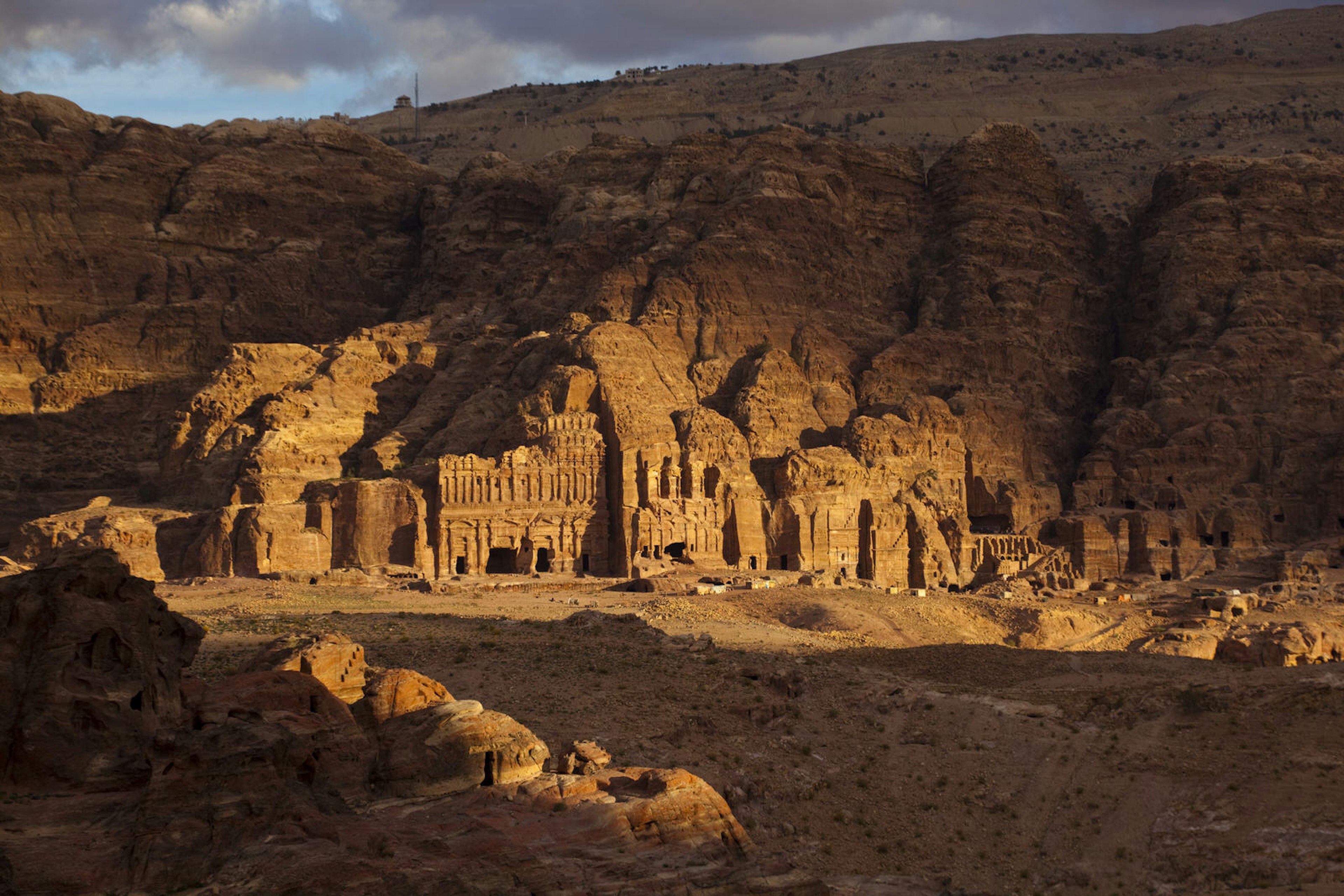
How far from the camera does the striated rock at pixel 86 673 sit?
19.2 metres

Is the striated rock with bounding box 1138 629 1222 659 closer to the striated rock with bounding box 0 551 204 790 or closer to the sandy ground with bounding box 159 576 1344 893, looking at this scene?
the sandy ground with bounding box 159 576 1344 893

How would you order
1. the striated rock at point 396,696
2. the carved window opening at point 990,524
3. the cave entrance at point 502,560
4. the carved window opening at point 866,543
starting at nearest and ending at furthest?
the striated rock at point 396,696 → the cave entrance at point 502,560 → the carved window opening at point 866,543 → the carved window opening at point 990,524

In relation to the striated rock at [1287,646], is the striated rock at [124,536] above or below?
above

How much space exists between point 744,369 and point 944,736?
45.7 meters

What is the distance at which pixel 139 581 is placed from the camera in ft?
73.0

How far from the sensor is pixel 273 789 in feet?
61.2

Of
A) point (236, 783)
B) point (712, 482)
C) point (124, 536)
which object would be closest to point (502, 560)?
point (712, 482)

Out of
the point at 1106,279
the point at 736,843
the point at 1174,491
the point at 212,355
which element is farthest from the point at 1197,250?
the point at 736,843

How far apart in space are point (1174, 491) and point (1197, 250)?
20.7 metres

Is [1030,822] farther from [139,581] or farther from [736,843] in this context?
[139,581]

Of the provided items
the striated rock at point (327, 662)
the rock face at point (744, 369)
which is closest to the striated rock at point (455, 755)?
the striated rock at point (327, 662)

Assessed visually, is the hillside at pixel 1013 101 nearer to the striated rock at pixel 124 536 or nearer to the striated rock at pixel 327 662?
the striated rock at pixel 124 536

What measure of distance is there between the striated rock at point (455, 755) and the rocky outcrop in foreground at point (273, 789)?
0.03 m

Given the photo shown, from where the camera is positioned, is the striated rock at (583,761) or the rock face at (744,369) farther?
the rock face at (744,369)
